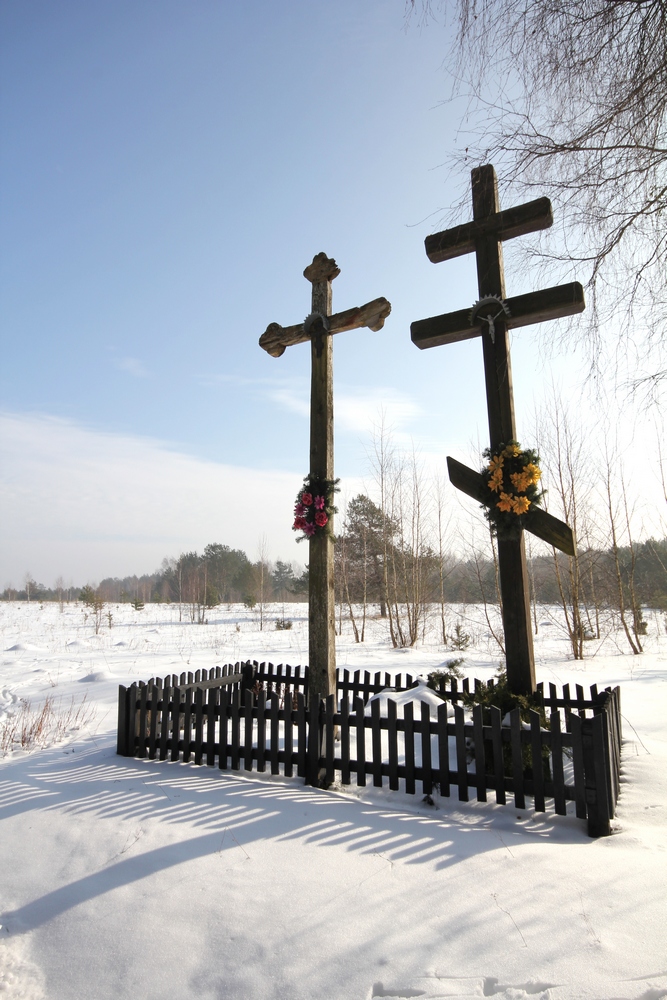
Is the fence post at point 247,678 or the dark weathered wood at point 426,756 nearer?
the dark weathered wood at point 426,756

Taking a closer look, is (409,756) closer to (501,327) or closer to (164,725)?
(164,725)

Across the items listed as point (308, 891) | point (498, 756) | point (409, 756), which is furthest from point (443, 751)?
point (308, 891)

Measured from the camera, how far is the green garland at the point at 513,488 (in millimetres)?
5012

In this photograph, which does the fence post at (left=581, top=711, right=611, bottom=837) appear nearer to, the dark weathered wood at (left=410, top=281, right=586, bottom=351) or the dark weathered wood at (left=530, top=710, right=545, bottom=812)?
the dark weathered wood at (left=530, top=710, right=545, bottom=812)

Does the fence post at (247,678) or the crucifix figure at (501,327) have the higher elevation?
the crucifix figure at (501,327)

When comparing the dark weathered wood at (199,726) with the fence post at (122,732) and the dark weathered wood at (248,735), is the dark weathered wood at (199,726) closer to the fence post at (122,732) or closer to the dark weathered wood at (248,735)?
the dark weathered wood at (248,735)

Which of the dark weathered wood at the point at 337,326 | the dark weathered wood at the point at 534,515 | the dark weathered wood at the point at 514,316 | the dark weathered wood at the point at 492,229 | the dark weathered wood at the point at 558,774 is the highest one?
the dark weathered wood at the point at 492,229

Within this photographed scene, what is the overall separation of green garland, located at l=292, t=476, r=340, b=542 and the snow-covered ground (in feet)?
8.39

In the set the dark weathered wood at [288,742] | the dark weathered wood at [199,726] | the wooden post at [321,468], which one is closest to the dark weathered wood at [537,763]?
the dark weathered wood at [288,742]

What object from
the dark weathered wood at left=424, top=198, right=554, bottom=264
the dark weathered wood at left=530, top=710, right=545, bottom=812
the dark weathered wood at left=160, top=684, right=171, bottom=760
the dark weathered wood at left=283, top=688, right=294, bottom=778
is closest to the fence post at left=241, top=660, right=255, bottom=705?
the dark weathered wood at left=160, top=684, right=171, bottom=760

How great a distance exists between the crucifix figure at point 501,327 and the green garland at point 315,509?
4.64 ft

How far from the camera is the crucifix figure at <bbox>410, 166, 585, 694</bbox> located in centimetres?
508

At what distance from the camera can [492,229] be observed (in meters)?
5.63

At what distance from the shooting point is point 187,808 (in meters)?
4.15
